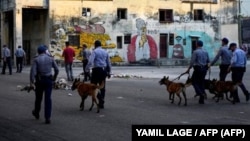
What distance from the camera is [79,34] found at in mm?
47062

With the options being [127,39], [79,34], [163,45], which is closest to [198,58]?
[79,34]

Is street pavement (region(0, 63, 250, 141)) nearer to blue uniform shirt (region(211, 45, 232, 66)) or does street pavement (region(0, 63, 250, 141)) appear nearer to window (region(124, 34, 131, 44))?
blue uniform shirt (region(211, 45, 232, 66))

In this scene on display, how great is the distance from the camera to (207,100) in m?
16.2

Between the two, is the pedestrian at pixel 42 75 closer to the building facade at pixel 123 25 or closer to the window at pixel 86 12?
the building facade at pixel 123 25

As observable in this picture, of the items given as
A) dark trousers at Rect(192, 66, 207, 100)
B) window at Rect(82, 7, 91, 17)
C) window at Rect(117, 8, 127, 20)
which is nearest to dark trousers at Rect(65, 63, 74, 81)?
dark trousers at Rect(192, 66, 207, 100)

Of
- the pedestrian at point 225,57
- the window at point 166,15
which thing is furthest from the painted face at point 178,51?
the pedestrian at point 225,57

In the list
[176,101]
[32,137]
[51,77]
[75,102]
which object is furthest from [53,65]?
[176,101]

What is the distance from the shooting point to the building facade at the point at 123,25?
151ft

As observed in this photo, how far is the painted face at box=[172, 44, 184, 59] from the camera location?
171 feet

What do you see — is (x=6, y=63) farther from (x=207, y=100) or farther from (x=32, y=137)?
(x=32, y=137)

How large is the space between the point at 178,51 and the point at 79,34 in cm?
1126

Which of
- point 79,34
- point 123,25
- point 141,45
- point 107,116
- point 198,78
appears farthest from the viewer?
point 141,45

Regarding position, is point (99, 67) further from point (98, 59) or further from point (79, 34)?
point (79, 34)

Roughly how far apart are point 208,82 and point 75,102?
429cm
